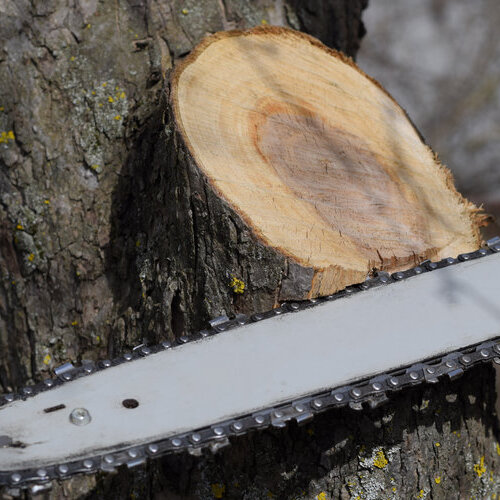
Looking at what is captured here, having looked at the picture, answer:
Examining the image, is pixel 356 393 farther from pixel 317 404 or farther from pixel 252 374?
pixel 252 374

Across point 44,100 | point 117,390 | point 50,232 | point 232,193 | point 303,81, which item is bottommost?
point 117,390

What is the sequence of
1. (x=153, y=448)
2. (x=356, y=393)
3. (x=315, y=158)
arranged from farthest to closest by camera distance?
1. (x=315, y=158)
2. (x=356, y=393)
3. (x=153, y=448)

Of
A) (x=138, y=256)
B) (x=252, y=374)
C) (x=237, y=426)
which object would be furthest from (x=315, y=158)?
(x=237, y=426)

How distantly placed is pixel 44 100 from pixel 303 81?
0.79 metres

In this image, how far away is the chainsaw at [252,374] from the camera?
1.30 m

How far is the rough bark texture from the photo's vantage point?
5.05ft

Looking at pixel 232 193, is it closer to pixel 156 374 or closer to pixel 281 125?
pixel 281 125

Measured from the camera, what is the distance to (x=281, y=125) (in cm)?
Result: 185

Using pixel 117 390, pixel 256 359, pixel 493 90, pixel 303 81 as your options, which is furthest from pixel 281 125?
pixel 493 90

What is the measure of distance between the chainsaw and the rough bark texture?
0.14 m

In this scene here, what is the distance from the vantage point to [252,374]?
1.42m

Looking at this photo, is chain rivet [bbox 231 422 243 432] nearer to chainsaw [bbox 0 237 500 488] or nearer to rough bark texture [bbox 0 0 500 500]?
chainsaw [bbox 0 237 500 488]

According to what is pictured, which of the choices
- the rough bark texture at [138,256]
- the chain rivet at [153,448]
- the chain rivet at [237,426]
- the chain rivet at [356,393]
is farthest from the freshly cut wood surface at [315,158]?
the chain rivet at [153,448]

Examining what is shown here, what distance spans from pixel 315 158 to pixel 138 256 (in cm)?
55
